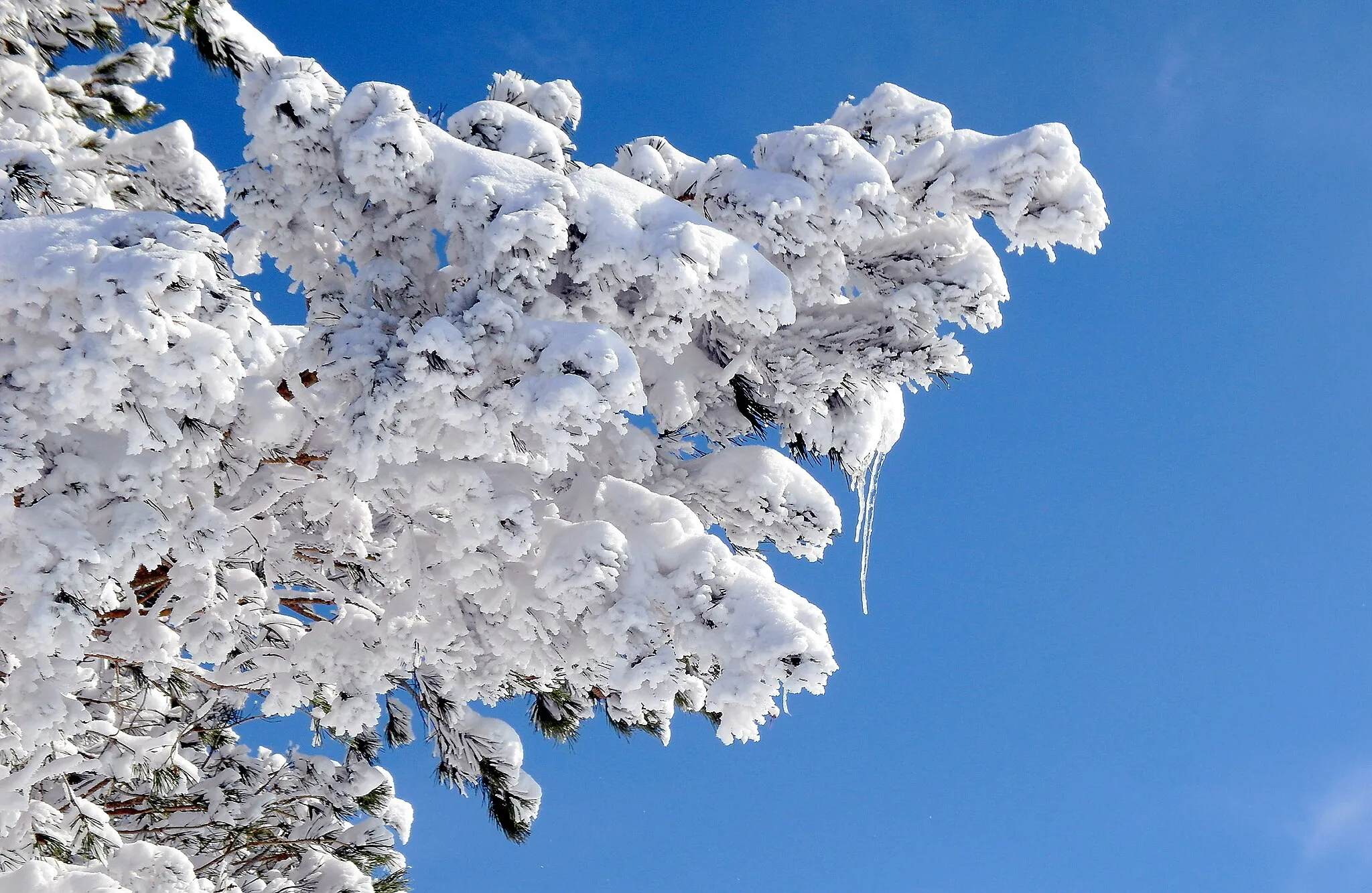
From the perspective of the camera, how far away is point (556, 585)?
4277mm

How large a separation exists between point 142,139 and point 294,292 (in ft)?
6.45

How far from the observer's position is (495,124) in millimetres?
4633

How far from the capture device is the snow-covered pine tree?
3.72 metres

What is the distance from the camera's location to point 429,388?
12.4ft

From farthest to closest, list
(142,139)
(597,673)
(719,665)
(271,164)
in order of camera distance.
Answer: (142,139) < (597,673) < (271,164) < (719,665)

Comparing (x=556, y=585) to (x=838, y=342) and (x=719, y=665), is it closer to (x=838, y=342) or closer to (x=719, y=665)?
(x=719, y=665)

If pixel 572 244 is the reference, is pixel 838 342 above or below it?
above

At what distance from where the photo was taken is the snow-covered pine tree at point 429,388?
147 inches

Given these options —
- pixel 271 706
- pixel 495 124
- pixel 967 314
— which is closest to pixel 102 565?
pixel 271 706

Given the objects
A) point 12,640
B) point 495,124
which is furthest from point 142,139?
point 12,640

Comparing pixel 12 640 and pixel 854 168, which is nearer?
pixel 12 640

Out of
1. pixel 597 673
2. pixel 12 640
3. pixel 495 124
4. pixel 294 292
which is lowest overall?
pixel 12 640

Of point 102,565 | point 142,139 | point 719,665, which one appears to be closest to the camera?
point 102,565

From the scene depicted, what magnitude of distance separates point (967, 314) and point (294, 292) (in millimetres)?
3205
